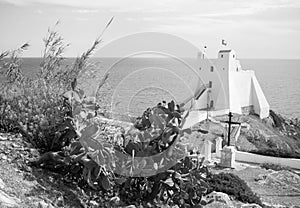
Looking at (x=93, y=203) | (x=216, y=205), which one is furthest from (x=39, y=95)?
(x=216, y=205)

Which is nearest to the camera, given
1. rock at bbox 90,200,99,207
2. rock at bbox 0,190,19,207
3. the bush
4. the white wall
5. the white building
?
rock at bbox 0,190,19,207

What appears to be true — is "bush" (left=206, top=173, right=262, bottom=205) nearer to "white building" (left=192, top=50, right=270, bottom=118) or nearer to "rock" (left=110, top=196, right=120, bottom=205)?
"rock" (left=110, top=196, right=120, bottom=205)

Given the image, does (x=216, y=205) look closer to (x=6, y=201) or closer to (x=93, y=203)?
(x=93, y=203)

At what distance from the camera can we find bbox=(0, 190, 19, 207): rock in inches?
94.8

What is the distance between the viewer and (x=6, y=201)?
2.45 metres

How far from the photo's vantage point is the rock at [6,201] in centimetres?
241

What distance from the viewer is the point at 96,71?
14.3 feet

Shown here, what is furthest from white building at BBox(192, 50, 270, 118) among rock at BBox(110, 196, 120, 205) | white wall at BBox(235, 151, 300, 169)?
rock at BBox(110, 196, 120, 205)

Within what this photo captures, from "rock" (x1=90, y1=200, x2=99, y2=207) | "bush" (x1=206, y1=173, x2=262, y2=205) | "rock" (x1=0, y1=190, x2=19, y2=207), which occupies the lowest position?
"bush" (x1=206, y1=173, x2=262, y2=205)

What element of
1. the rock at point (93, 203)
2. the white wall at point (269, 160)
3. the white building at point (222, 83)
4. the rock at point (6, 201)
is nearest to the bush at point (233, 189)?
the rock at point (93, 203)

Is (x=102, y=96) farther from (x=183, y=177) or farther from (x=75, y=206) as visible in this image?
(x=75, y=206)

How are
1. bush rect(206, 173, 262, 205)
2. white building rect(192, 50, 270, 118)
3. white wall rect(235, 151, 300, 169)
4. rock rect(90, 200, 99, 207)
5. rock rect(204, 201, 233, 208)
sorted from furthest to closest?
white building rect(192, 50, 270, 118) < white wall rect(235, 151, 300, 169) < bush rect(206, 173, 262, 205) < rock rect(204, 201, 233, 208) < rock rect(90, 200, 99, 207)

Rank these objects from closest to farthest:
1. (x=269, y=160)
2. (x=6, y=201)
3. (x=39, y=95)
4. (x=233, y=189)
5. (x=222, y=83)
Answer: (x=6, y=201)
(x=39, y=95)
(x=233, y=189)
(x=269, y=160)
(x=222, y=83)

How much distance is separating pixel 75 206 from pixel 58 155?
1.70 ft
